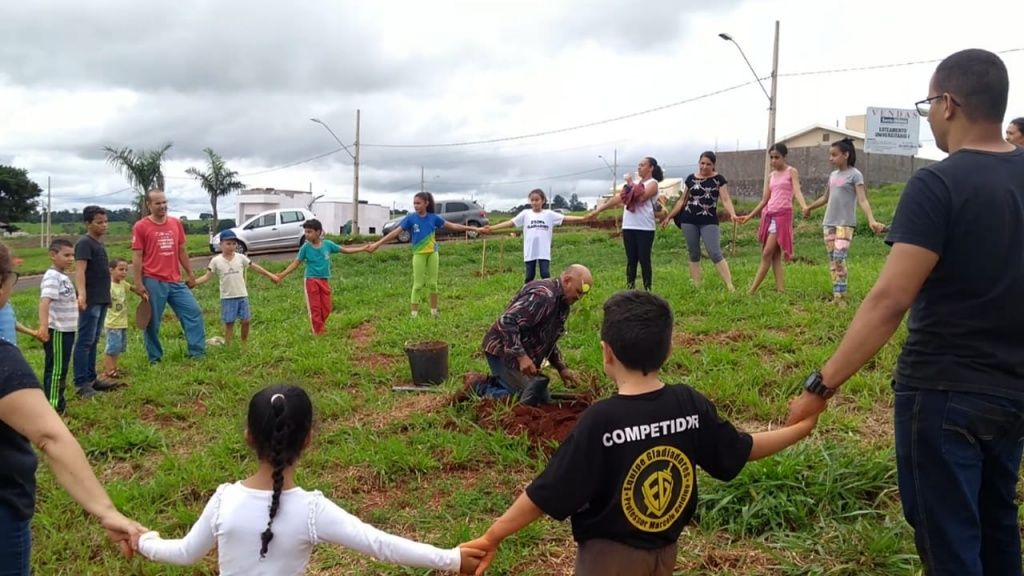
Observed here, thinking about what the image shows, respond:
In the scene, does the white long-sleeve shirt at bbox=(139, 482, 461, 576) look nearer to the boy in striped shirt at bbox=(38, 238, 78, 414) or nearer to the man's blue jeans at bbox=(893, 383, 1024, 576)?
the man's blue jeans at bbox=(893, 383, 1024, 576)

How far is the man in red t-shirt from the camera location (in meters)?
7.67

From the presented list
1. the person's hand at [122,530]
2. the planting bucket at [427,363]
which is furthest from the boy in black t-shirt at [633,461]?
the planting bucket at [427,363]

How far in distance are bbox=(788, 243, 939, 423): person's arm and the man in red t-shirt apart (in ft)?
22.8

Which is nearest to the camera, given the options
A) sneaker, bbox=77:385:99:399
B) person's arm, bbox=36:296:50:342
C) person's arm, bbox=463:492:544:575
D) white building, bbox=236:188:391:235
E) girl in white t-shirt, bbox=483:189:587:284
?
person's arm, bbox=463:492:544:575

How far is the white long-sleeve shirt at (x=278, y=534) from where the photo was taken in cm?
215

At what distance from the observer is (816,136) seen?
46.6 meters

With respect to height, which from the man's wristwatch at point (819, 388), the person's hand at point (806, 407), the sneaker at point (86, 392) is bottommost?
the sneaker at point (86, 392)

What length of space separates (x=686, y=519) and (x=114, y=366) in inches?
279

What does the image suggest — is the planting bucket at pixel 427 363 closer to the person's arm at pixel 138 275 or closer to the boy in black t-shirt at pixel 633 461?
the person's arm at pixel 138 275

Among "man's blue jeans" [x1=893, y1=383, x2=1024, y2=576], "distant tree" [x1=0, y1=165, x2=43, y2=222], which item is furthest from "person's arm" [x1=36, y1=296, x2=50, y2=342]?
"distant tree" [x1=0, y1=165, x2=43, y2=222]

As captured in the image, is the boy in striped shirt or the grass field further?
the boy in striped shirt

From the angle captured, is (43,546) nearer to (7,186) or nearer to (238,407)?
(238,407)

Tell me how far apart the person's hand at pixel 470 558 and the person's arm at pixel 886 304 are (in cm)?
129

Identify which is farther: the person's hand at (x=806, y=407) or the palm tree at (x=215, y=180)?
the palm tree at (x=215, y=180)
